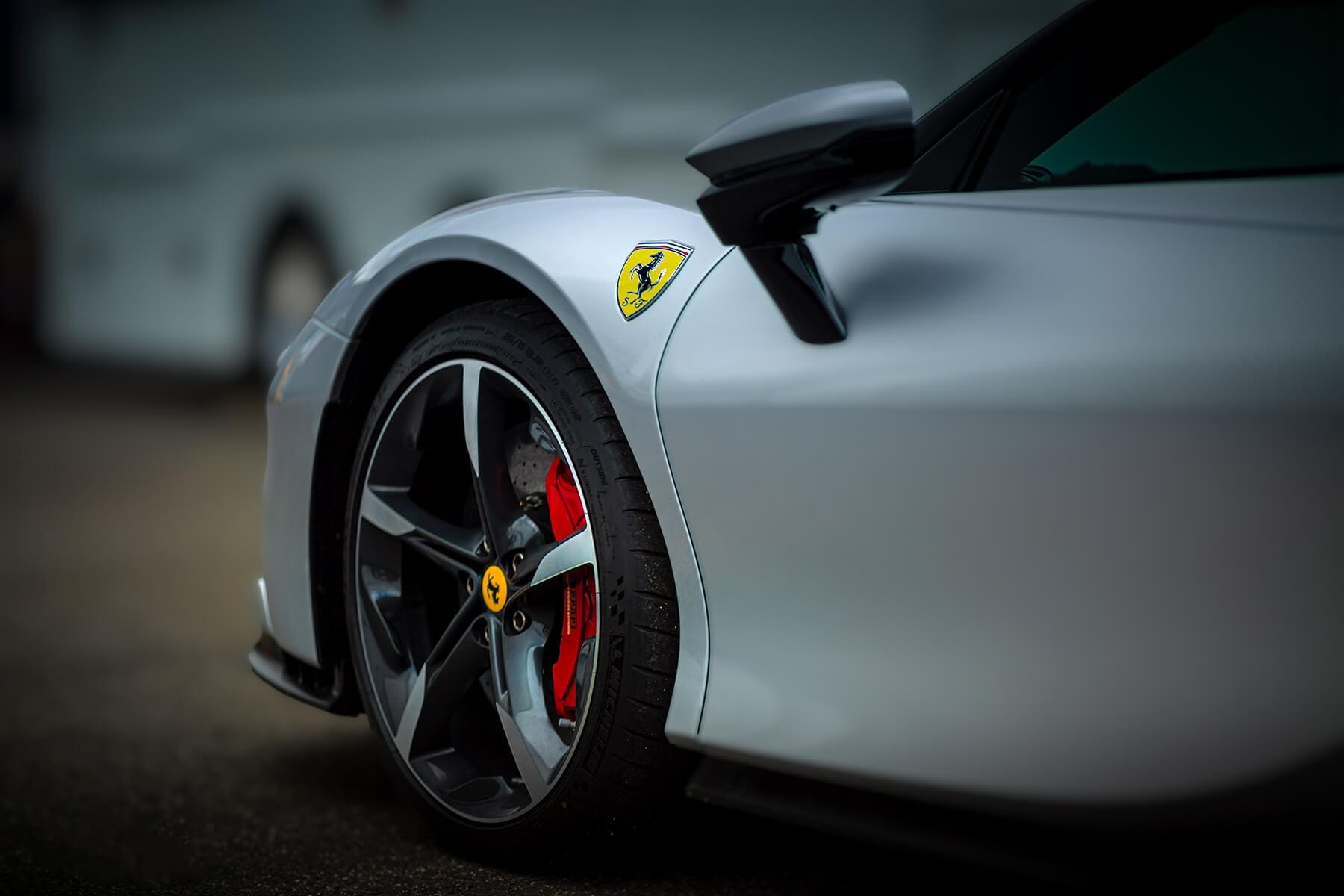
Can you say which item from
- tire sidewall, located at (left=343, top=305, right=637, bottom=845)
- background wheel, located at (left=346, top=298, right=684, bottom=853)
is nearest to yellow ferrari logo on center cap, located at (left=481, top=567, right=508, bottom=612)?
background wheel, located at (left=346, top=298, right=684, bottom=853)

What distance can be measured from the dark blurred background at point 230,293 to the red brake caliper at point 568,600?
0.86 ft

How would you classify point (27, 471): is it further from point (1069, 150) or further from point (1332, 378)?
point (1332, 378)

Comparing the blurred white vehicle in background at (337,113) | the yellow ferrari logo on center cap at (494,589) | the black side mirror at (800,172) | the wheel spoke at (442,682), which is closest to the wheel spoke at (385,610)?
the wheel spoke at (442,682)

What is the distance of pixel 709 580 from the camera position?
152 cm

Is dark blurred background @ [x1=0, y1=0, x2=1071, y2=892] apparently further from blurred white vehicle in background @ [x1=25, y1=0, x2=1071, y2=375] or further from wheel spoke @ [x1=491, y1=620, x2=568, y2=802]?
wheel spoke @ [x1=491, y1=620, x2=568, y2=802]

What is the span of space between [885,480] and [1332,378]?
1.45 ft

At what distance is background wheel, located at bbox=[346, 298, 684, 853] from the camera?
1608 millimetres

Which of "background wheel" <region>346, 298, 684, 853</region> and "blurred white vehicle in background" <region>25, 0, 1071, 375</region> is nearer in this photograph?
"background wheel" <region>346, 298, 684, 853</region>

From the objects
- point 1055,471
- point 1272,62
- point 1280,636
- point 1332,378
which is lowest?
point 1280,636

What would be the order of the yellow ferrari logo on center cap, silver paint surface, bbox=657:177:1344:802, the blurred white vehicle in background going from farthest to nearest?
the blurred white vehicle in background
the yellow ferrari logo on center cap
silver paint surface, bbox=657:177:1344:802

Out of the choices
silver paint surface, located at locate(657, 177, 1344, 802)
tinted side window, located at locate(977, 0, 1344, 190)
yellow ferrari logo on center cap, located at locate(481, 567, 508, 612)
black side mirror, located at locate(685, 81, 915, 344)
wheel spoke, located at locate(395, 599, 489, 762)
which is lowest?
wheel spoke, located at locate(395, 599, 489, 762)

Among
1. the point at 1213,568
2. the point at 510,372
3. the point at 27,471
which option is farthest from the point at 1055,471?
the point at 27,471

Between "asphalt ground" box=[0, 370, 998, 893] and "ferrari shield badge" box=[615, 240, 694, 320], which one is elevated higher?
"ferrari shield badge" box=[615, 240, 694, 320]

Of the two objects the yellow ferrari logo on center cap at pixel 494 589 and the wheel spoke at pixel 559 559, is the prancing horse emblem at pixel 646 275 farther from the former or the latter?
the yellow ferrari logo on center cap at pixel 494 589
